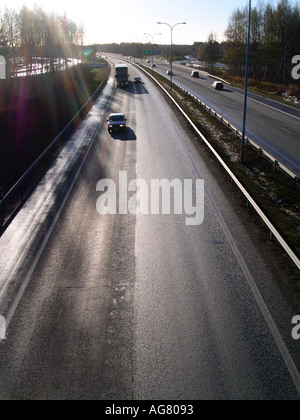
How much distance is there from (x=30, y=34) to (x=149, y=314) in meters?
73.5

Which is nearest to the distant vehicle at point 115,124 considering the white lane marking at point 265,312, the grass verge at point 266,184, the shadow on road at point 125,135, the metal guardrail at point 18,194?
the shadow on road at point 125,135

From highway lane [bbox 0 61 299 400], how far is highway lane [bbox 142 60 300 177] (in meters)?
11.5

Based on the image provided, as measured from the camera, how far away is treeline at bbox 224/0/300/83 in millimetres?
73812

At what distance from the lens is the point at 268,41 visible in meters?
76.9

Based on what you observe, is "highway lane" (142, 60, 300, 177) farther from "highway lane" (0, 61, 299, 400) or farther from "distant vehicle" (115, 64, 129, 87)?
"highway lane" (0, 61, 299, 400)

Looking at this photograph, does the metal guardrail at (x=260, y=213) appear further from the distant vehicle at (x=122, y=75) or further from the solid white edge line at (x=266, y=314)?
the distant vehicle at (x=122, y=75)

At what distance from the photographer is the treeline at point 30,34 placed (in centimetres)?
6253

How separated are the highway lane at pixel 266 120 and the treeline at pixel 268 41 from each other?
61.5 ft

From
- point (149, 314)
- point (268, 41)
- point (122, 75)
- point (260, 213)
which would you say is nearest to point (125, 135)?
point (260, 213)

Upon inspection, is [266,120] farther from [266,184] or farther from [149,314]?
[149,314]

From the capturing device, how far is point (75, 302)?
10.7m
